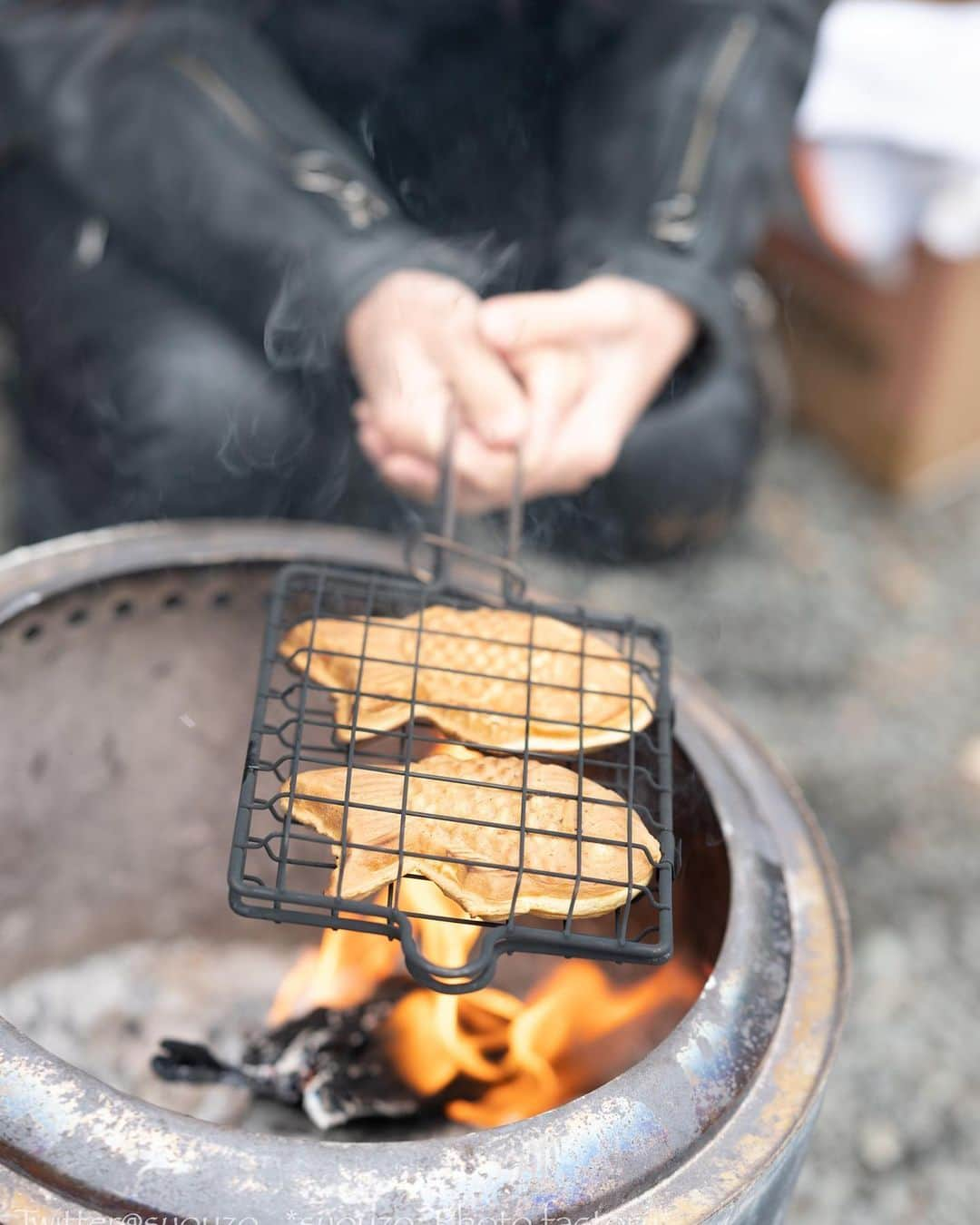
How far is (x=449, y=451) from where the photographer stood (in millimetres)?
1419

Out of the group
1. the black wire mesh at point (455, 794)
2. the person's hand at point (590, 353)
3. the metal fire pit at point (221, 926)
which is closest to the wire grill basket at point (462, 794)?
the black wire mesh at point (455, 794)

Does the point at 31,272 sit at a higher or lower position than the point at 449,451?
lower

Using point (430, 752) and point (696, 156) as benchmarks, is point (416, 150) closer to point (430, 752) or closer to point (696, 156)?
point (696, 156)

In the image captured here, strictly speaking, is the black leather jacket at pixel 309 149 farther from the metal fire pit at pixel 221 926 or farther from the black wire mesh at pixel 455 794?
the black wire mesh at pixel 455 794

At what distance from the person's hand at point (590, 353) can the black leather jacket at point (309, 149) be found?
0.27 feet

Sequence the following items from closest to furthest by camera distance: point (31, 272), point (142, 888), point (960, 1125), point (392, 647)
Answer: point (392, 647) < point (142, 888) < point (960, 1125) < point (31, 272)

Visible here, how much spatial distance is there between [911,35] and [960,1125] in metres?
2.64

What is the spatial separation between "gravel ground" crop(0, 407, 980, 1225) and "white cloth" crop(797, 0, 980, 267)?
31.5 inches

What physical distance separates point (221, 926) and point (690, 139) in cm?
162

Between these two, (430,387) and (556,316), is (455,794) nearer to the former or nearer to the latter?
(430,387)

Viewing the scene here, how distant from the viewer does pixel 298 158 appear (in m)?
2.00

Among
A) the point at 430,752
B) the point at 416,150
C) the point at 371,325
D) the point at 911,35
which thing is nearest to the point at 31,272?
the point at 416,150

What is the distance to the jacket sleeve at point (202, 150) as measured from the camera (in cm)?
197

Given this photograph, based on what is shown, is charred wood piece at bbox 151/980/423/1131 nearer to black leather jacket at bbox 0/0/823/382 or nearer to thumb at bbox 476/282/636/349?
thumb at bbox 476/282/636/349
